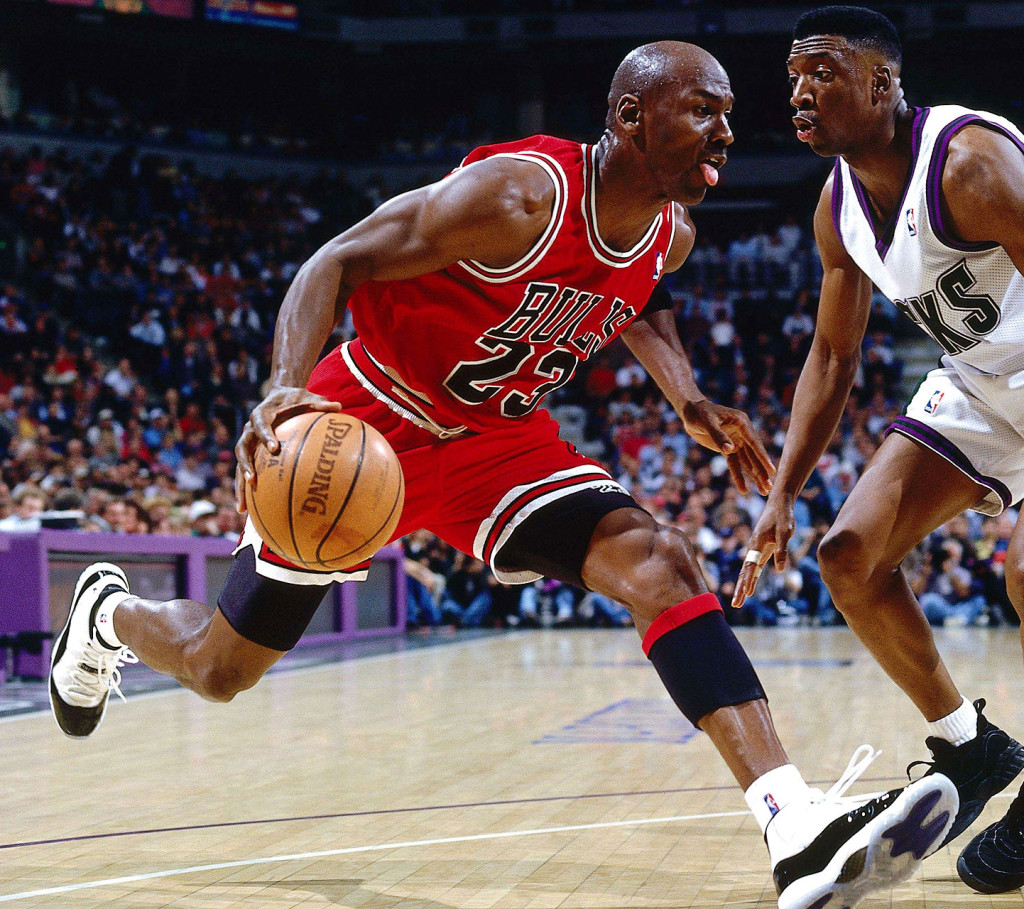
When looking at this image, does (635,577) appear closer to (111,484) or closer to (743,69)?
(111,484)

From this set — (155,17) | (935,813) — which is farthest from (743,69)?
(935,813)

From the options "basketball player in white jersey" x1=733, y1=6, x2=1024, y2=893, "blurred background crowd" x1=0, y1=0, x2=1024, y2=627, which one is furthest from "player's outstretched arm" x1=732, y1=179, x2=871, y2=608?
"blurred background crowd" x1=0, y1=0, x2=1024, y2=627

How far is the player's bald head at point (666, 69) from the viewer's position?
3010 mm

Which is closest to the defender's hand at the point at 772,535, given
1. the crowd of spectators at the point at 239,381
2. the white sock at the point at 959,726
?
the white sock at the point at 959,726

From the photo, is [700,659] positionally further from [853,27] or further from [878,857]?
[853,27]

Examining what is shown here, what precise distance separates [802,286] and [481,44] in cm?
737

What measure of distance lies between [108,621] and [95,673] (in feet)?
0.66

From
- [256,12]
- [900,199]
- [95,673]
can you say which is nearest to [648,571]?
[900,199]

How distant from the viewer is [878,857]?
2.46 m

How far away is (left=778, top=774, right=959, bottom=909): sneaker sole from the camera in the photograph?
2449mm

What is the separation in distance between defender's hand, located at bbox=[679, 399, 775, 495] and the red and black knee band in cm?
56

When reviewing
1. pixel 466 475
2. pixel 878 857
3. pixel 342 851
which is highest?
pixel 466 475

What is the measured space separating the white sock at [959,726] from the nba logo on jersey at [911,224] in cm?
125

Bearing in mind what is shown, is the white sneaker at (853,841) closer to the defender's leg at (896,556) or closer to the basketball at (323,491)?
the defender's leg at (896,556)
